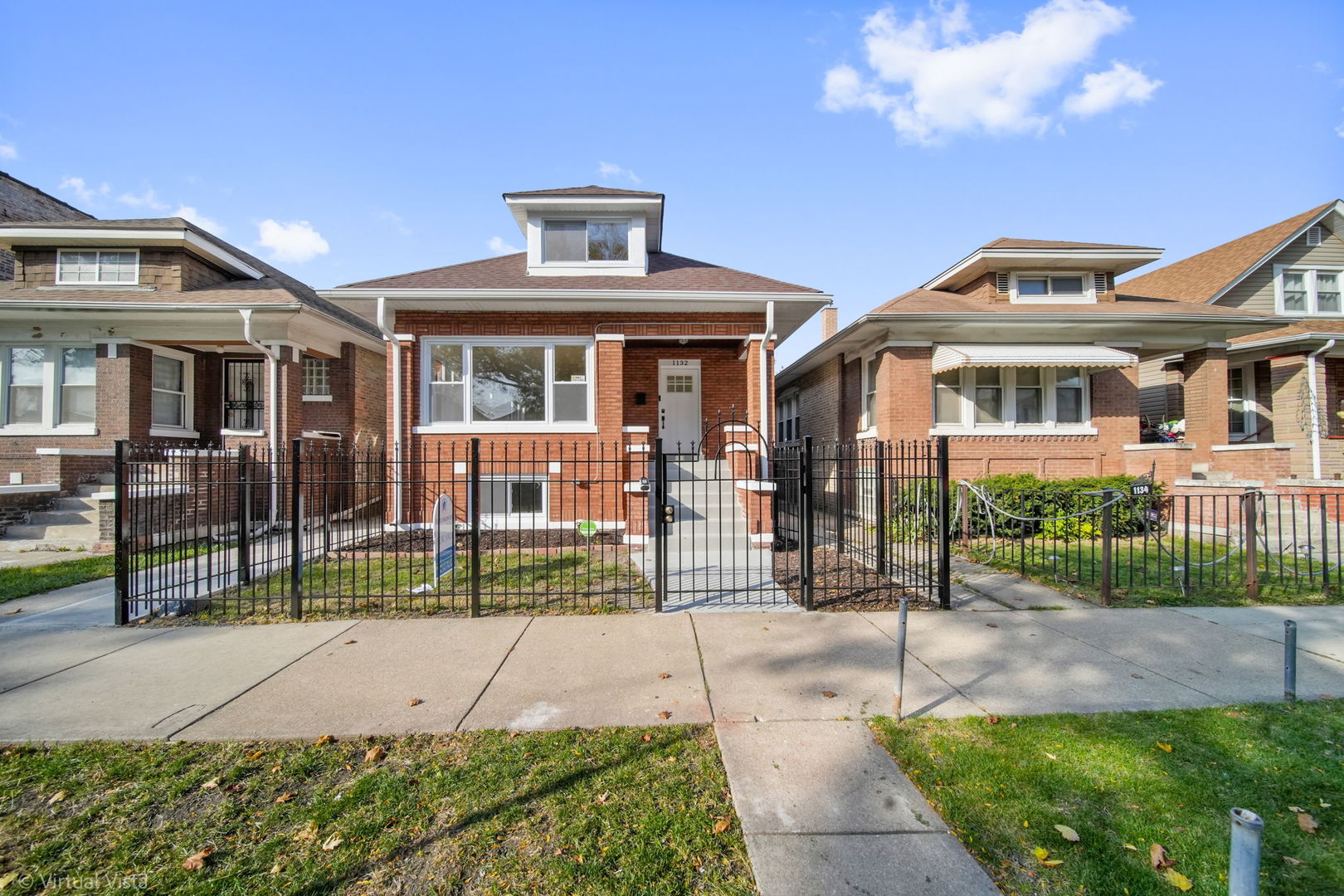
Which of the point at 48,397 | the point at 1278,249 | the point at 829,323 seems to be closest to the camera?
the point at 48,397

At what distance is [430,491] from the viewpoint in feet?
35.1

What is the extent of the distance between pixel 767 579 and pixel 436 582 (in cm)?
391

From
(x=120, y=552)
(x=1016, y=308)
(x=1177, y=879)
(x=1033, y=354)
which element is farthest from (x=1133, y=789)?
(x=1016, y=308)

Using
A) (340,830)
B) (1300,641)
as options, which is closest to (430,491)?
(340,830)

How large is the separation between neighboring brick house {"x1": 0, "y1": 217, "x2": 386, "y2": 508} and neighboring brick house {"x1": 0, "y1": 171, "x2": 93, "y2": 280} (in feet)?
13.0

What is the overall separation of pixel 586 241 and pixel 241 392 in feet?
31.1

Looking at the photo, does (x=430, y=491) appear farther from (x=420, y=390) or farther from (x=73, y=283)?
(x=73, y=283)

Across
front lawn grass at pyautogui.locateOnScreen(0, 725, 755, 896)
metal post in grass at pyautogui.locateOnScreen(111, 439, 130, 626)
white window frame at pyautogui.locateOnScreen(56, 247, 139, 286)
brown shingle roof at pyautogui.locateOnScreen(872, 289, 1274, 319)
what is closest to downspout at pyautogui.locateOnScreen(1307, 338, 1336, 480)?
brown shingle roof at pyautogui.locateOnScreen(872, 289, 1274, 319)

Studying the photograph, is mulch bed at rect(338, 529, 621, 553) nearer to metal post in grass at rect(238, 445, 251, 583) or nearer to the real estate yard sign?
metal post in grass at rect(238, 445, 251, 583)

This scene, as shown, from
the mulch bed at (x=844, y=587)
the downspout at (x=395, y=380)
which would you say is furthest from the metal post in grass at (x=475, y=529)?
the downspout at (x=395, y=380)

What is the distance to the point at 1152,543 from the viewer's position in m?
10.2

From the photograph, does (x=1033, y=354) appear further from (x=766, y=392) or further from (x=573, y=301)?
(x=573, y=301)

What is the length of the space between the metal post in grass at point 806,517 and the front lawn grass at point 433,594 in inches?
67.6

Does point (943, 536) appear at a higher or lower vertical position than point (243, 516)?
lower
